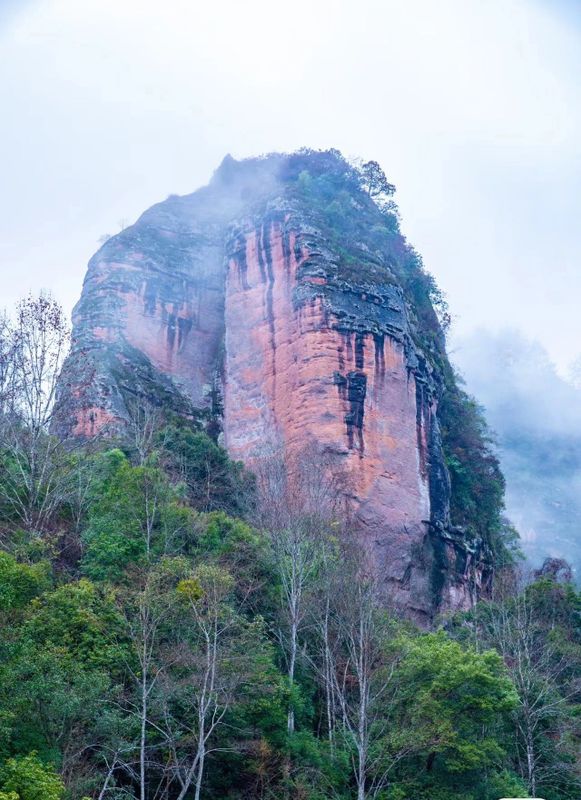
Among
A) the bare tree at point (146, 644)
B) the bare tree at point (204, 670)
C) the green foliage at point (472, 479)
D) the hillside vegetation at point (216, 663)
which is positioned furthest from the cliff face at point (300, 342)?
the bare tree at point (146, 644)

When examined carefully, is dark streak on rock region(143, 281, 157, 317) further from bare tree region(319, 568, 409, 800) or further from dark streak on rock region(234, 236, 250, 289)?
bare tree region(319, 568, 409, 800)

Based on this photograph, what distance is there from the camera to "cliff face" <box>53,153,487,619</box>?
109 ft

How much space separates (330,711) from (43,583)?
699 cm

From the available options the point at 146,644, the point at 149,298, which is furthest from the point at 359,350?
the point at 146,644

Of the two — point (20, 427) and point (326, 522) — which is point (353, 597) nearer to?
point (326, 522)

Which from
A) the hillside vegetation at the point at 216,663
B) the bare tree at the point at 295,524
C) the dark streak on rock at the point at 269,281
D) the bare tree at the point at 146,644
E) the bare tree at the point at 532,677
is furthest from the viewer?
the dark streak on rock at the point at 269,281

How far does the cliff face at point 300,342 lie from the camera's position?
1313 inches

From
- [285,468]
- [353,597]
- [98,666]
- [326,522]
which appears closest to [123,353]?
[285,468]

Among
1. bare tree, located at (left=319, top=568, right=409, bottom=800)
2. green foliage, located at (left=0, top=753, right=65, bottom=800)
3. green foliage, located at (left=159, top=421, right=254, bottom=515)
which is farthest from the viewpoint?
green foliage, located at (left=159, top=421, right=254, bottom=515)

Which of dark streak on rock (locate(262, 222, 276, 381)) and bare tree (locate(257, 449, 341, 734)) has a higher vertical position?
dark streak on rock (locate(262, 222, 276, 381))

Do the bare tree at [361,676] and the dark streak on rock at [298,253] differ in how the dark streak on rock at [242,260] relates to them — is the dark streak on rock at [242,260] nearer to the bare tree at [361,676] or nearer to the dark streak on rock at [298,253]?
the dark streak on rock at [298,253]

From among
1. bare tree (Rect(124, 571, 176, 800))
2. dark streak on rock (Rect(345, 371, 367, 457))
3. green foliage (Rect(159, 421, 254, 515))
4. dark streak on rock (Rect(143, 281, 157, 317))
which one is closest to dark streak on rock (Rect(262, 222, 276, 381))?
dark streak on rock (Rect(345, 371, 367, 457))

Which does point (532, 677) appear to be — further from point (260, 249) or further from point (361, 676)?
point (260, 249)

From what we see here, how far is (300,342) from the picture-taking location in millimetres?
35844
